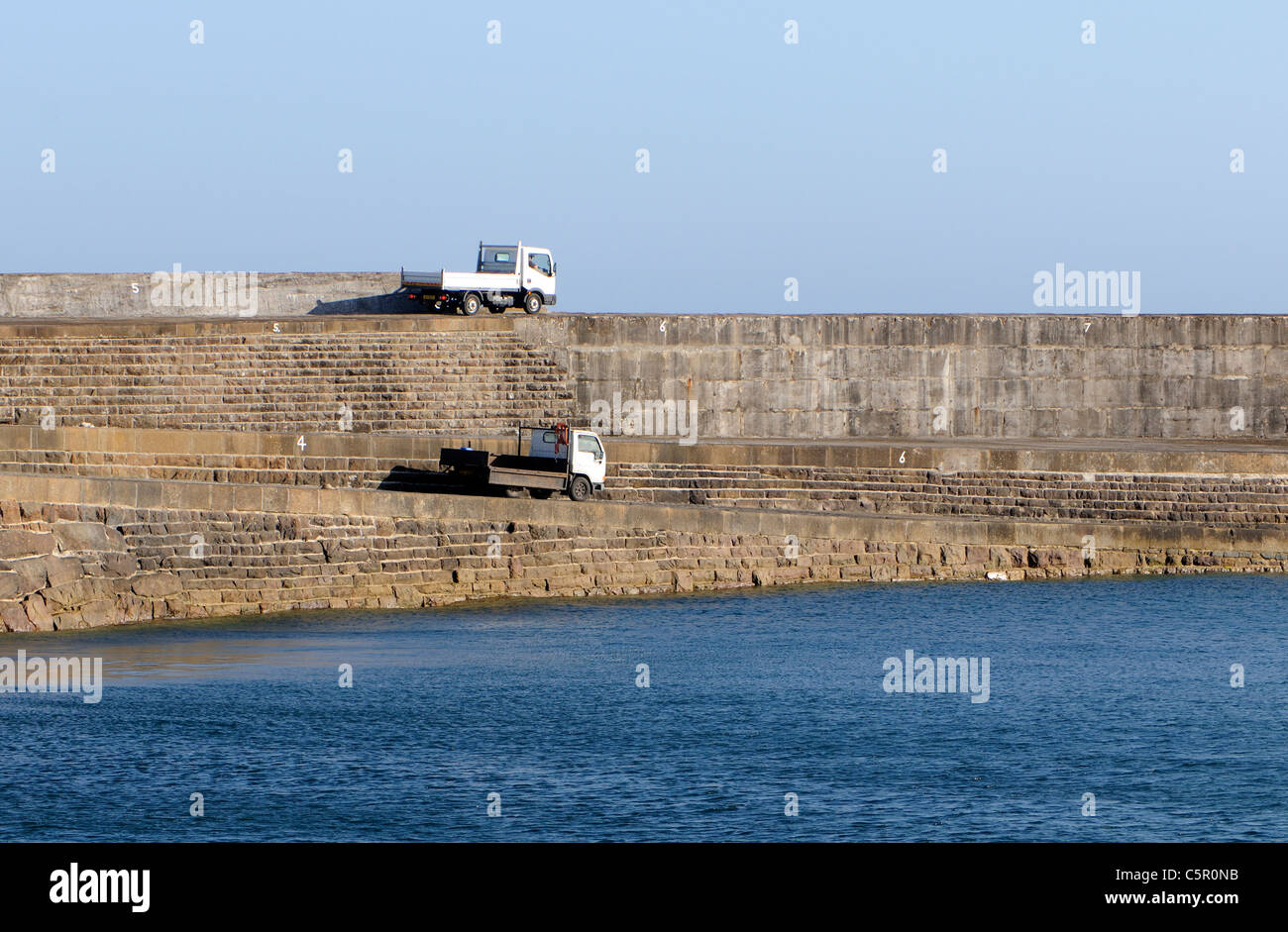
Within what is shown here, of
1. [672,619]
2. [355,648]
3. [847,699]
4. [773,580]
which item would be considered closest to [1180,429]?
[773,580]

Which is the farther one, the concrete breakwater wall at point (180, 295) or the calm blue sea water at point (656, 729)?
the concrete breakwater wall at point (180, 295)

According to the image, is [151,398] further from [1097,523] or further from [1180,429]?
[1180,429]

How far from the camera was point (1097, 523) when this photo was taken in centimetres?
3197

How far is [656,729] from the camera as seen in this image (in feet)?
63.2

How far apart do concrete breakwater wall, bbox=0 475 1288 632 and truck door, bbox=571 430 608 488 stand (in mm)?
1818

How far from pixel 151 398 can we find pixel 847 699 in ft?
60.6

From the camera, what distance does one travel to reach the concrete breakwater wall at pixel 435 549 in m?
23.8

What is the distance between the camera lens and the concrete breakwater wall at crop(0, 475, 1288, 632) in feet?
78.2

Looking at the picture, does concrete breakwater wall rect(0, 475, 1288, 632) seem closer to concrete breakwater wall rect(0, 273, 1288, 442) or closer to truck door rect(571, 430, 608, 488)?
truck door rect(571, 430, 608, 488)

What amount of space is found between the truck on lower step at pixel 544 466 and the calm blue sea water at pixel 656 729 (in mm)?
2698

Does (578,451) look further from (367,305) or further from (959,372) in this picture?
(367,305)

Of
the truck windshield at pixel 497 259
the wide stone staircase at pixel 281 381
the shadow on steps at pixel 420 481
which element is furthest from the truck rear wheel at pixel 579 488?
the truck windshield at pixel 497 259

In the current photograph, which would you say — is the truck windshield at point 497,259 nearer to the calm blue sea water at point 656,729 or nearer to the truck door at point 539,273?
the truck door at point 539,273

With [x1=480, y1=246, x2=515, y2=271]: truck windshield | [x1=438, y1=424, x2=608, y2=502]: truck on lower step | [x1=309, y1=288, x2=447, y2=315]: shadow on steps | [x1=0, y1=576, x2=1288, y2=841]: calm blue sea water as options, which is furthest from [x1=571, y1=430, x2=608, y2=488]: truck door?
[x1=309, y1=288, x2=447, y2=315]: shadow on steps
